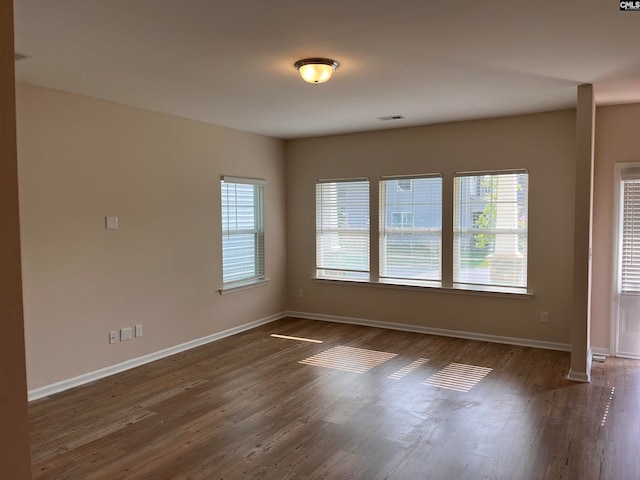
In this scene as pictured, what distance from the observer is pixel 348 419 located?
342cm

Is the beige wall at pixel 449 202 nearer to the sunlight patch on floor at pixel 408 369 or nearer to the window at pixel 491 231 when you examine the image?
the window at pixel 491 231

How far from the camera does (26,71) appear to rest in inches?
136

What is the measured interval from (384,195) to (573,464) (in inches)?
151

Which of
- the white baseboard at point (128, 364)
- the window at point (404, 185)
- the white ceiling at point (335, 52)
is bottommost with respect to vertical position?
the white baseboard at point (128, 364)

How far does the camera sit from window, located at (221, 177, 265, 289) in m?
5.77

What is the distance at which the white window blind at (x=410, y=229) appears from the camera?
5703mm

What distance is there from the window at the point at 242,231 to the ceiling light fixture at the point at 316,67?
8.64 ft

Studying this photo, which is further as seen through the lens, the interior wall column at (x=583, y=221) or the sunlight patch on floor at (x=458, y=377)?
the sunlight patch on floor at (x=458, y=377)

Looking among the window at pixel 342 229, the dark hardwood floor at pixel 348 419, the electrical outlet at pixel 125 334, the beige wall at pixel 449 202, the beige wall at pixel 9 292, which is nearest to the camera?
the beige wall at pixel 9 292

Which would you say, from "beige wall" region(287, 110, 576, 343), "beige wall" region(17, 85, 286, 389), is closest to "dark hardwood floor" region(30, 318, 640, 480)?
"beige wall" region(17, 85, 286, 389)

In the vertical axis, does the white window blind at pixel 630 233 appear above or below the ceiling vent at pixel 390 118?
below

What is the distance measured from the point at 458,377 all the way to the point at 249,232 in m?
3.16

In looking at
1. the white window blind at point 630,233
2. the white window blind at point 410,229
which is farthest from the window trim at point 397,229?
the white window blind at point 630,233

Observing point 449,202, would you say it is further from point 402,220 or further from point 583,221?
point 583,221
